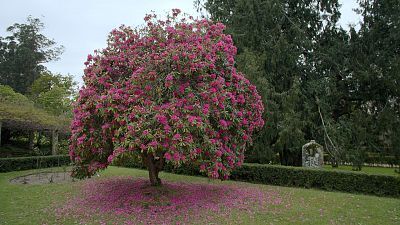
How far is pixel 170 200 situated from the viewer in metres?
8.66

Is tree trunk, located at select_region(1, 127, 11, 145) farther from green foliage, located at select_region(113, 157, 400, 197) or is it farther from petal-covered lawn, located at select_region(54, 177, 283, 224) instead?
green foliage, located at select_region(113, 157, 400, 197)

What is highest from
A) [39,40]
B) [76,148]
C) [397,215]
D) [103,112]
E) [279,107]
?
[39,40]

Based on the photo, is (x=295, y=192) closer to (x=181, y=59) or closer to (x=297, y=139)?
(x=297, y=139)

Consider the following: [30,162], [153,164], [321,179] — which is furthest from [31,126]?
[321,179]

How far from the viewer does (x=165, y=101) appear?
7.70m

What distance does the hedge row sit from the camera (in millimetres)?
10242

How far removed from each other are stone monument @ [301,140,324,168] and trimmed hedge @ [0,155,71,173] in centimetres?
1377

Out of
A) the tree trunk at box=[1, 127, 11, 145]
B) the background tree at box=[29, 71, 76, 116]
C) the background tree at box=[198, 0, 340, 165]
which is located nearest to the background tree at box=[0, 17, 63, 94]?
the background tree at box=[29, 71, 76, 116]

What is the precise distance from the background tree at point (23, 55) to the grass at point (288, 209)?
30339 mm

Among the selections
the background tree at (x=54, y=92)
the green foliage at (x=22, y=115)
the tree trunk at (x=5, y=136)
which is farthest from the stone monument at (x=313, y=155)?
the tree trunk at (x=5, y=136)

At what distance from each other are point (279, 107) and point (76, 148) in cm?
984

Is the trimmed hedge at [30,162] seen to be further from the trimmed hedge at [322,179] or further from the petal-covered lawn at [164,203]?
the trimmed hedge at [322,179]

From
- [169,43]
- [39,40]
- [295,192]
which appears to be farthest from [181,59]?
[39,40]

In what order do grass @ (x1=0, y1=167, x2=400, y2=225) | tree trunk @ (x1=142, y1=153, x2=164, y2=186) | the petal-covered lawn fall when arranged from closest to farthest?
grass @ (x1=0, y1=167, x2=400, y2=225) → the petal-covered lawn → tree trunk @ (x1=142, y1=153, x2=164, y2=186)
